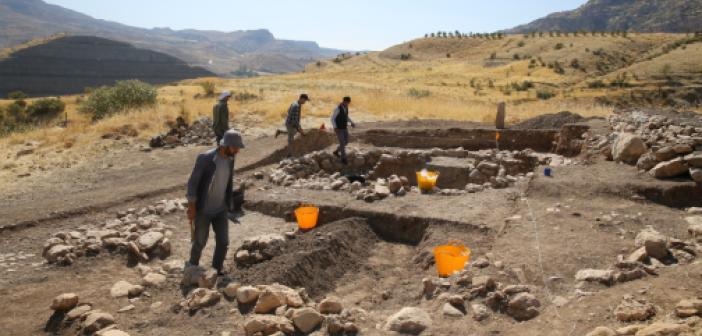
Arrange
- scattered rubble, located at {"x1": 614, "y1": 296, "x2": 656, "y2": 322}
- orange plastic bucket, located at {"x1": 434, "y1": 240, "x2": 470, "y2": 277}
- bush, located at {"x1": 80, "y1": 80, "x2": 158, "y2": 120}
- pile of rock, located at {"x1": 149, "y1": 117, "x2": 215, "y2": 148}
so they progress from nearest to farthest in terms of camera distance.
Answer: scattered rubble, located at {"x1": 614, "y1": 296, "x2": 656, "y2": 322}
orange plastic bucket, located at {"x1": 434, "y1": 240, "x2": 470, "y2": 277}
pile of rock, located at {"x1": 149, "y1": 117, "x2": 215, "y2": 148}
bush, located at {"x1": 80, "y1": 80, "x2": 158, "y2": 120}

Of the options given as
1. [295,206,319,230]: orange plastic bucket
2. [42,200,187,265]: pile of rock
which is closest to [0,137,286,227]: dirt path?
[42,200,187,265]: pile of rock

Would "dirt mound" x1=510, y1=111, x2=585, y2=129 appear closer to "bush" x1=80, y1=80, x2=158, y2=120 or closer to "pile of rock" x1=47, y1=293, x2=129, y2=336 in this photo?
"pile of rock" x1=47, y1=293, x2=129, y2=336

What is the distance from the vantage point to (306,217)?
7039mm

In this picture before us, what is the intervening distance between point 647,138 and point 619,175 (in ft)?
3.85

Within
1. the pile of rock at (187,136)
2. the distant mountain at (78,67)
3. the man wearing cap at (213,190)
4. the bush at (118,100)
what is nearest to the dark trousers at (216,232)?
the man wearing cap at (213,190)

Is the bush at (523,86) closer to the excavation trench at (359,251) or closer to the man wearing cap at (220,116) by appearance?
the man wearing cap at (220,116)

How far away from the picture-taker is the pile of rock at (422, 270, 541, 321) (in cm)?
400

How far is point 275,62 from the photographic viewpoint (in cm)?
15475

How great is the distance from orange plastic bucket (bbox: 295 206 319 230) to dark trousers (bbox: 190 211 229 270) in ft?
6.34

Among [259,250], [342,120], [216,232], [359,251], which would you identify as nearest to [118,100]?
[342,120]

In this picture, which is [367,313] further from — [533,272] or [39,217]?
[39,217]

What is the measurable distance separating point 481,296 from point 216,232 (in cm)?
263

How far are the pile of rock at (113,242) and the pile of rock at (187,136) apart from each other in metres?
7.09

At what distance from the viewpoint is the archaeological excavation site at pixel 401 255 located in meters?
4.00
